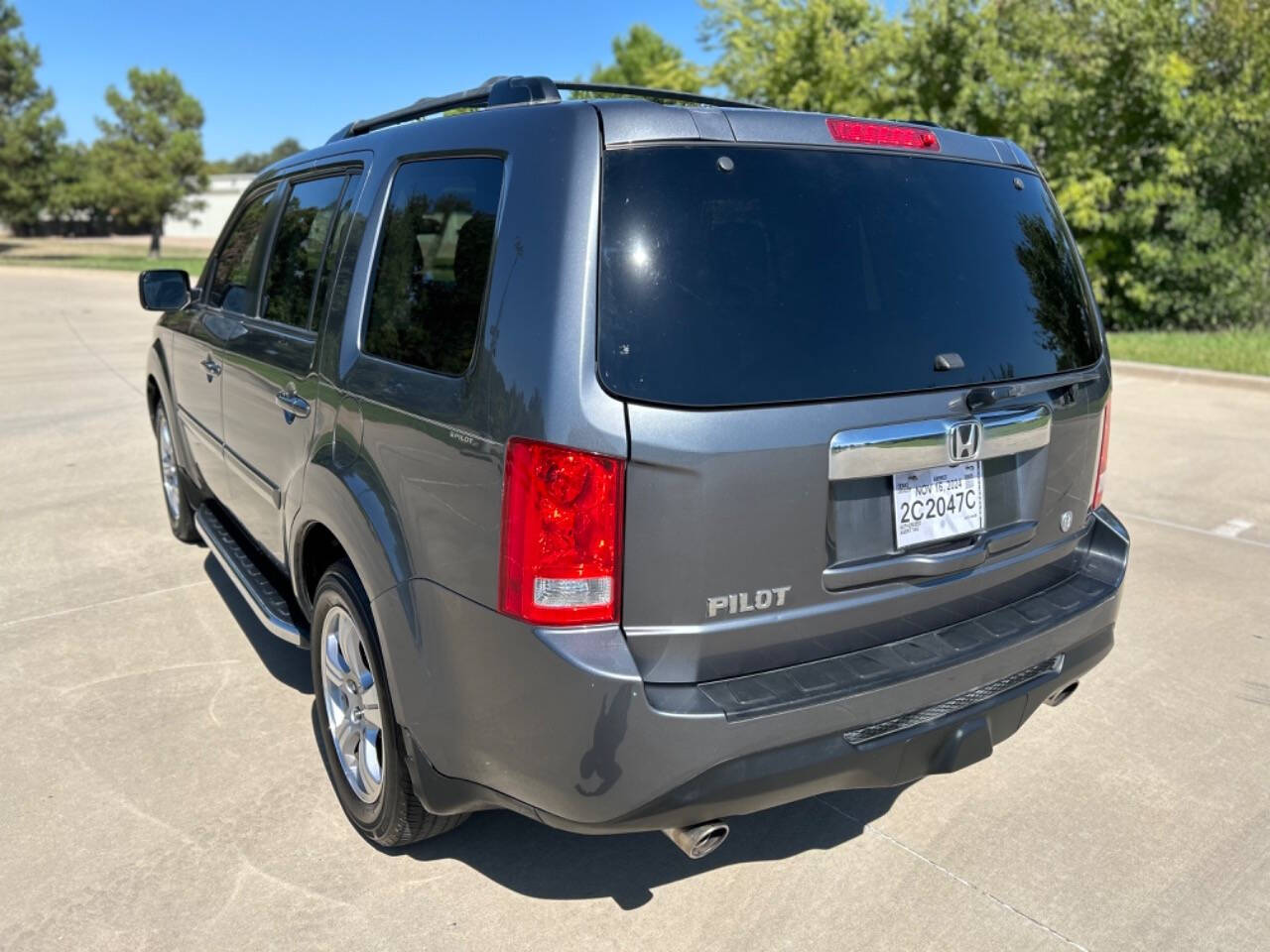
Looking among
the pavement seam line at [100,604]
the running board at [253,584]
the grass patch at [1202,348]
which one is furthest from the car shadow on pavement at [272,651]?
the grass patch at [1202,348]

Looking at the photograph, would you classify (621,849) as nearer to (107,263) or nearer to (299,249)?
(299,249)

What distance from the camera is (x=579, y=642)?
2.25 m

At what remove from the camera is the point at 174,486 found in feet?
19.5

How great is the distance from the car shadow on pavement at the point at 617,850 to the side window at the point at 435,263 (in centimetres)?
140

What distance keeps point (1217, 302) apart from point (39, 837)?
52.9 feet

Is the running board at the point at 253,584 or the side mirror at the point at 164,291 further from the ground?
the side mirror at the point at 164,291

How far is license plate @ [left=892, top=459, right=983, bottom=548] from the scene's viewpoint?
2543 mm

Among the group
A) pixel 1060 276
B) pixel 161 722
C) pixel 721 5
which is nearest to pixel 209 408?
pixel 161 722

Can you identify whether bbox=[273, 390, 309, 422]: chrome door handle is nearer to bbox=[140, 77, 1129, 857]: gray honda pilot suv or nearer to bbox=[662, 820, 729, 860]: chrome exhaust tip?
bbox=[140, 77, 1129, 857]: gray honda pilot suv

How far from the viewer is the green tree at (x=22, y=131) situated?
46.6 m

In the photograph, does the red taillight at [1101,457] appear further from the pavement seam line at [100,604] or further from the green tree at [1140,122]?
the green tree at [1140,122]

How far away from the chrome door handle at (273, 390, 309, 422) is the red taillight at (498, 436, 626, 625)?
49.3 inches

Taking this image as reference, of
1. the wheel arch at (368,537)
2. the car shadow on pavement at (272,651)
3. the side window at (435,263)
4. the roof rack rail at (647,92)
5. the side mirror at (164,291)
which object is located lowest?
the car shadow on pavement at (272,651)

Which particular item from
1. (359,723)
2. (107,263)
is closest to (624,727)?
(359,723)
